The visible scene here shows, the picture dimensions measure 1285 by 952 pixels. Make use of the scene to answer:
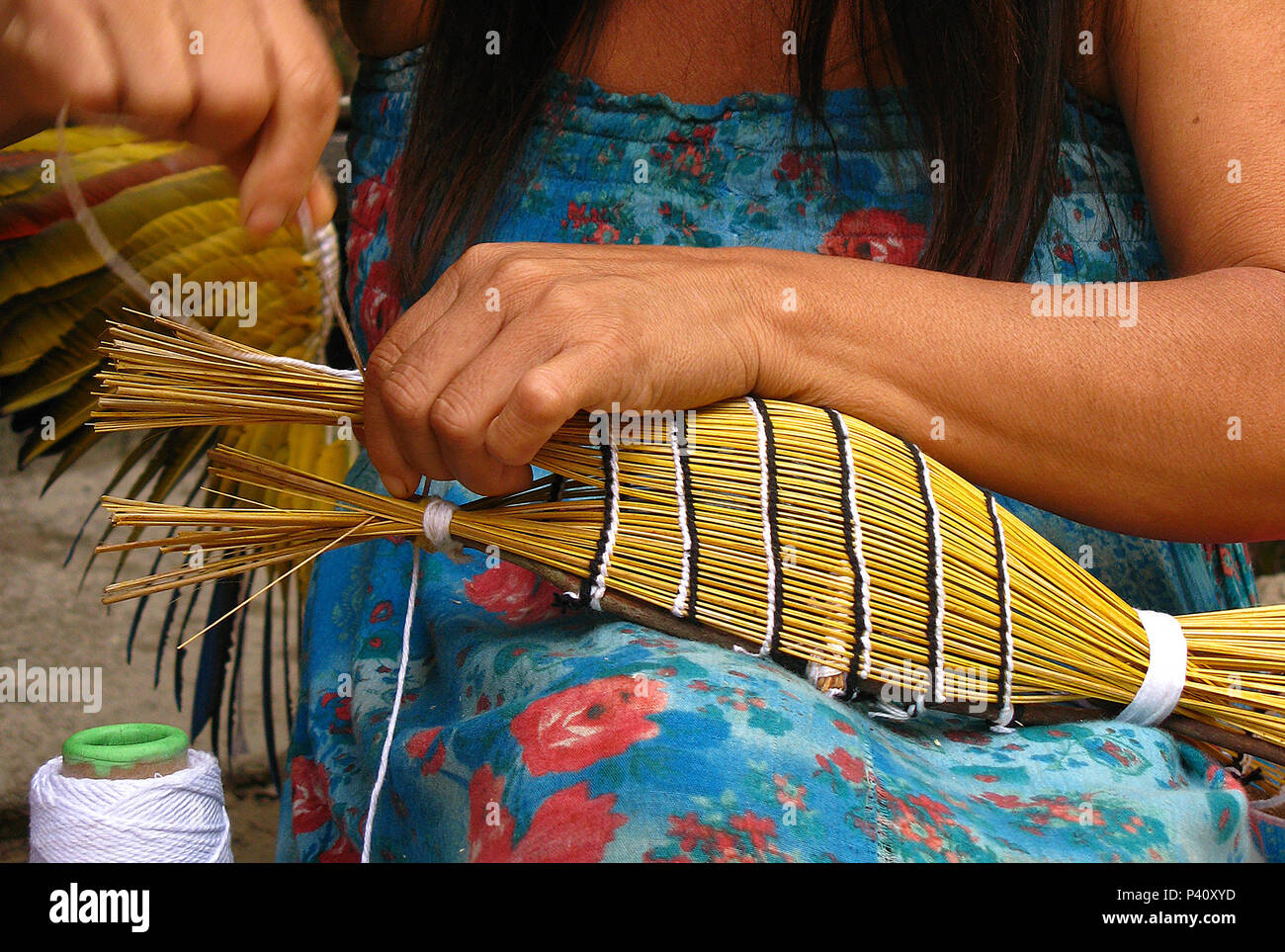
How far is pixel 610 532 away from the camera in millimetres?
869

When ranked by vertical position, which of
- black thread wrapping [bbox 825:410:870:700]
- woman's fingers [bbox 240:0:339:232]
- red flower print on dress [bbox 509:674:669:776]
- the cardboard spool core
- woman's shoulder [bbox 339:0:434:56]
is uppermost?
woman's shoulder [bbox 339:0:434:56]

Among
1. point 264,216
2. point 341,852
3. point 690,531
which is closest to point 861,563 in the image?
point 690,531

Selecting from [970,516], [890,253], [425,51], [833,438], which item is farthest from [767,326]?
[425,51]

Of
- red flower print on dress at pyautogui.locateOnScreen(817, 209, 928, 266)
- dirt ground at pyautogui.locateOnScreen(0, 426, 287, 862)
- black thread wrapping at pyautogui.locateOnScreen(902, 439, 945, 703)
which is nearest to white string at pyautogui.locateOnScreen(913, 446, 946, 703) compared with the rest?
black thread wrapping at pyautogui.locateOnScreen(902, 439, 945, 703)

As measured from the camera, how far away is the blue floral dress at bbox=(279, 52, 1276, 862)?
0.74 metres

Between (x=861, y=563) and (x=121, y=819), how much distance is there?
0.71 meters

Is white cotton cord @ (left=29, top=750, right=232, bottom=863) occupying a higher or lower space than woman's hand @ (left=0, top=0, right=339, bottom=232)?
lower

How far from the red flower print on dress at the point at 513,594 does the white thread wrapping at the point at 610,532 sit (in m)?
0.11

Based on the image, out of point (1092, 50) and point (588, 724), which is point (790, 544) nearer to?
point (588, 724)

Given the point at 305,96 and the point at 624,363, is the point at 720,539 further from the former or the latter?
the point at 305,96

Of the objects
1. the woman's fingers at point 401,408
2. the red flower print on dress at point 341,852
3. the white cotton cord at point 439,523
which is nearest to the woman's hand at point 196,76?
the woman's fingers at point 401,408

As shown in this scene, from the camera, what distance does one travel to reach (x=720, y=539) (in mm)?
868

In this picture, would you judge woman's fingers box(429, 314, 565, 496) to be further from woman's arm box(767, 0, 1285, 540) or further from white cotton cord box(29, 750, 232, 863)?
white cotton cord box(29, 750, 232, 863)

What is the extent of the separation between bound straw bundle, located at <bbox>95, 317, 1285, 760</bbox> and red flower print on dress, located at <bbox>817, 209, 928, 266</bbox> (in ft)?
1.04
